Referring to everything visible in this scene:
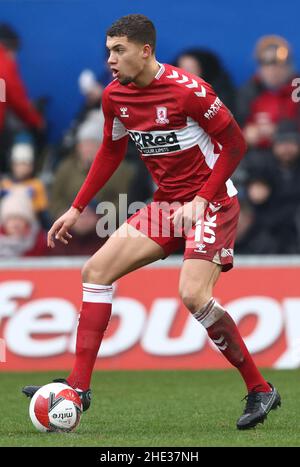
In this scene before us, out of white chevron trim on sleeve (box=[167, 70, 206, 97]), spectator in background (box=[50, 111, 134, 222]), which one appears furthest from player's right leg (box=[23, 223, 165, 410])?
spectator in background (box=[50, 111, 134, 222])

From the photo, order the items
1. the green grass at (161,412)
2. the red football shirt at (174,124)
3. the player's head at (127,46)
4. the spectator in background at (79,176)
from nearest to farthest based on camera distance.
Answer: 1. the green grass at (161,412)
2. the player's head at (127,46)
3. the red football shirt at (174,124)
4. the spectator in background at (79,176)

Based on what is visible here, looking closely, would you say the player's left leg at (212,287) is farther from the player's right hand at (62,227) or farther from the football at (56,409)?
the football at (56,409)

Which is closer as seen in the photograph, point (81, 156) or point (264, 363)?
point (264, 363)

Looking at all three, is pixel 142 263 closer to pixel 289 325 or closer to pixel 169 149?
pixel 169 149

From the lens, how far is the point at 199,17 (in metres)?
14.0

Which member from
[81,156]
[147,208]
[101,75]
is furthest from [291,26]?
[147,208]

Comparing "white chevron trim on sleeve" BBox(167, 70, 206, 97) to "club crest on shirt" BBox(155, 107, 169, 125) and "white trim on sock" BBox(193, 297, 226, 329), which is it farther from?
"white trim on sock" BBox(193, 297, 226, 329)

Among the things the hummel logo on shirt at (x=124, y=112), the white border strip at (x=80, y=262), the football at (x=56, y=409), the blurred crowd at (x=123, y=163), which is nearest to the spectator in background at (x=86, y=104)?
the blurred crowd at (x=123, y=163)

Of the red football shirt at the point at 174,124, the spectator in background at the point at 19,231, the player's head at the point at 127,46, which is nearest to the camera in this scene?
the player's head at the point at 127,46

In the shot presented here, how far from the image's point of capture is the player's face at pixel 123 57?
671cm

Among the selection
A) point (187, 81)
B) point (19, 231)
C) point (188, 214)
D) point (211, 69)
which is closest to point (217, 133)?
point (187, 81)

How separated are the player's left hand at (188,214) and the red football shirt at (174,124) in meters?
0.09

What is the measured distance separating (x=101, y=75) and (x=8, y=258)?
10.2ft

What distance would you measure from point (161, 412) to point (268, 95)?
593 centimetres
